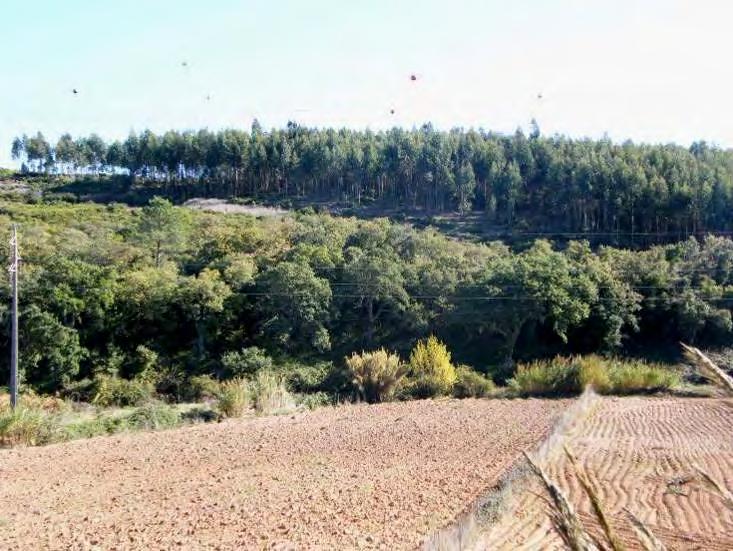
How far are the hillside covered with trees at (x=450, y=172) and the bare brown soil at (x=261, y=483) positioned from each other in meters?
34.4

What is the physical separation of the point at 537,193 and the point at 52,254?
40.3m

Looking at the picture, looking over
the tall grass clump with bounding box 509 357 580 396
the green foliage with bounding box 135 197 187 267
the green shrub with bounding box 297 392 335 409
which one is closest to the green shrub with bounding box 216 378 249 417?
the green shrub with bounding box 297 392 335 409

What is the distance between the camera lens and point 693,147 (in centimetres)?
6388

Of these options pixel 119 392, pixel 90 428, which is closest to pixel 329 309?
pixel 119 392

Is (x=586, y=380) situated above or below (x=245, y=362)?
above

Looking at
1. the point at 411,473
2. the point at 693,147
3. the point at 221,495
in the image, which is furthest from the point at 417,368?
the point at 693,147

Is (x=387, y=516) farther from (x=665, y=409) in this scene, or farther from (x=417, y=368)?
(x=417, y=368)

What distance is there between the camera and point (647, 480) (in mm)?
8406

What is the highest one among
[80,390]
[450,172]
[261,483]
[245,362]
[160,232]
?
[450,172]

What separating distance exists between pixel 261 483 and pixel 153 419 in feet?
22.8

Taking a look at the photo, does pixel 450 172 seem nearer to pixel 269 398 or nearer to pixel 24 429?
pixel 269 398

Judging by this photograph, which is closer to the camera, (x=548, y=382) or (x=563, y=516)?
(x=563, y=516)

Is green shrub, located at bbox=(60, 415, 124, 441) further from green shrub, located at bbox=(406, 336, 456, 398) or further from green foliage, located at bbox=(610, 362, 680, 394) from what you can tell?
green foliage, located at bbox=(610, 362, 680, 394)

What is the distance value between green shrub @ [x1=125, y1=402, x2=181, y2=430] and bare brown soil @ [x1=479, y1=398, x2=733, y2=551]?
358 inches
